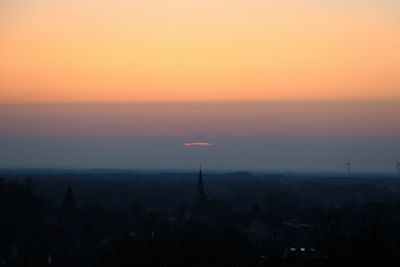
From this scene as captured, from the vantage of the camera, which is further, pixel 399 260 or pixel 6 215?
pixel 6 215

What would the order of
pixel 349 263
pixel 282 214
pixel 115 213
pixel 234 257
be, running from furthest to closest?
pixel 282 214, pixel 115 213, pixel 234 257, pixel 349 263

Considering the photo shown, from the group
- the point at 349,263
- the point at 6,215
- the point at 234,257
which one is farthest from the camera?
the point at 6,215

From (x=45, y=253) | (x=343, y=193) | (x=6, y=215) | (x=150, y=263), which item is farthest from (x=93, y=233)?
(x=343, y=193)

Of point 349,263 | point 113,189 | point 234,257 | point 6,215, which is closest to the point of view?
point 349,263

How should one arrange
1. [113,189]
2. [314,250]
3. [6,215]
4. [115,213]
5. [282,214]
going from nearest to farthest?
1. [314,250]
2. [6,215]
3. [115,213]
4. [282,214]
5. [113,189]

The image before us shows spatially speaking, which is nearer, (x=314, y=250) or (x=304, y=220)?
(x=314, y=250)

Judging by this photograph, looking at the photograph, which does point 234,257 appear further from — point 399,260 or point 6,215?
point 6,215

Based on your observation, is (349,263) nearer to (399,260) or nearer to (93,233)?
(399,260)

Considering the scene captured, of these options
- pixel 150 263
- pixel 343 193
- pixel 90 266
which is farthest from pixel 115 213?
pixel 343 193
